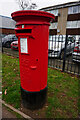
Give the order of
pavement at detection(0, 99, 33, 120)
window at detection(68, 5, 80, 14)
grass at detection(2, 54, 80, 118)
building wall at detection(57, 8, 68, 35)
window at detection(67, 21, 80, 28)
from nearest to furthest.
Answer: pavement at detection(0, 99, 33, 120) → grass at detection(2, 54, 80, 118) → window at detection(68, 5, 80, 14) → window at detection(67, 21, 80, 28) → building wall at detection(57, 8, 68, 35)

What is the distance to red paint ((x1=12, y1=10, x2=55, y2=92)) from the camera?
1678 mm

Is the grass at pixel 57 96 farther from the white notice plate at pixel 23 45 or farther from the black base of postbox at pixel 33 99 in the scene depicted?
the white notice plate at pixel 23 45

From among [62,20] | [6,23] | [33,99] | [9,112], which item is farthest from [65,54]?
[6,23]

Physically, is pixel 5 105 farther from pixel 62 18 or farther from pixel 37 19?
pixel 62 18

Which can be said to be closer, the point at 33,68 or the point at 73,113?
the point at 33,68

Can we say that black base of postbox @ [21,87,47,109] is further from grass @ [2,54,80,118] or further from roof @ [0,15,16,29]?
roof @ [0,15,16,29]

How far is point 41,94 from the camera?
2.18 meters

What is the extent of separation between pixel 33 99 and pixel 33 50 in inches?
44.0

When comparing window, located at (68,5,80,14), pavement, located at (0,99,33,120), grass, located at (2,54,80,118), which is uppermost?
window, located at (68,5,80,14)

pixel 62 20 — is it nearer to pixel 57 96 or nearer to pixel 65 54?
pixel 65 54

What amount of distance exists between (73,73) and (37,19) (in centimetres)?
328

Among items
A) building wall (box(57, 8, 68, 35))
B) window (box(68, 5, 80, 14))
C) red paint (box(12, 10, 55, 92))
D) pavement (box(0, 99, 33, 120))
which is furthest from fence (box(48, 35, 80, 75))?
building wall (box(57, 8, 68, 35))

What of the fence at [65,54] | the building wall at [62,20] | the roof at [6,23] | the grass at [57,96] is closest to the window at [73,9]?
the building wall at [62,20]

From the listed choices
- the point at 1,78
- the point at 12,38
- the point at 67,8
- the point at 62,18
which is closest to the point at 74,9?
the point at 67,8
